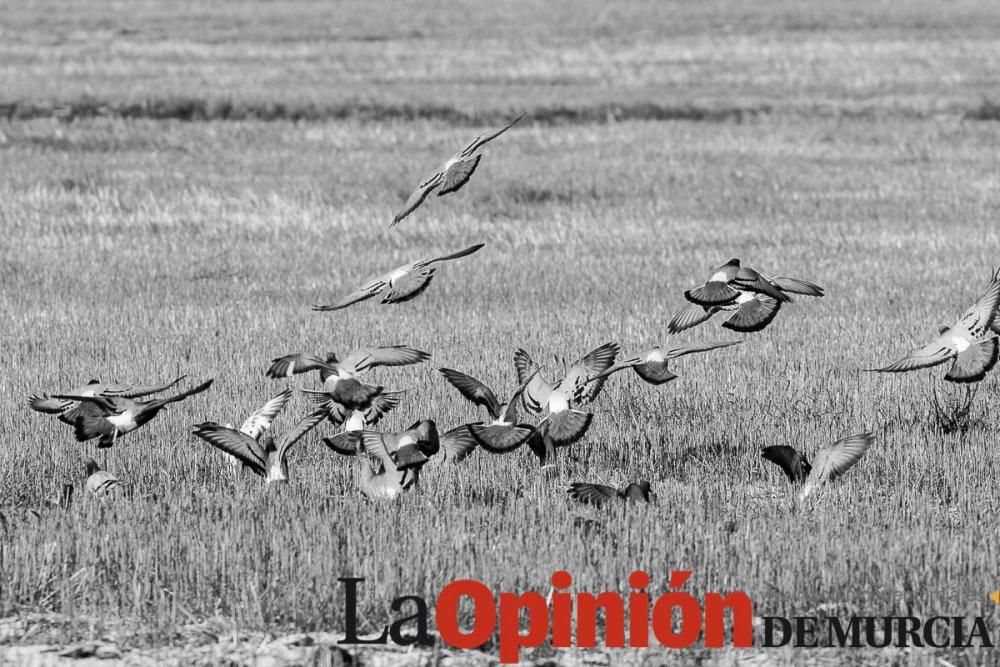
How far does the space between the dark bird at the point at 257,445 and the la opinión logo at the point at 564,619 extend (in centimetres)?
122

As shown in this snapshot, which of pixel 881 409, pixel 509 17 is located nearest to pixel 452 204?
pixel 881 409

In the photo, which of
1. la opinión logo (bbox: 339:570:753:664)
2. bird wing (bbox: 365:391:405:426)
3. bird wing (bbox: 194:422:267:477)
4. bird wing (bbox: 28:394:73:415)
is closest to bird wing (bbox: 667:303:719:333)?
bird wing (bbox: 365:391:405:426)

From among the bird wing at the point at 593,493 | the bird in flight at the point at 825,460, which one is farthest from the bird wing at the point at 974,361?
the bird wing at the point at 593,493

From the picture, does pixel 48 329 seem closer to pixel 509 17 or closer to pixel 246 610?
pixel 246 610

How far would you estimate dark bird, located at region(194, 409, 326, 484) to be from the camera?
6.25m

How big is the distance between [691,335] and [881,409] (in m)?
3.07

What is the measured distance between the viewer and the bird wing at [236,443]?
20.3 feet

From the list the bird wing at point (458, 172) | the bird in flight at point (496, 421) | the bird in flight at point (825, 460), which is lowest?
the bird in flight at point (825, 460)

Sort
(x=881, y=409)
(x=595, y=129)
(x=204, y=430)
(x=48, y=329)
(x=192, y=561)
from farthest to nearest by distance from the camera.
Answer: (x=595, y=129)
(x=48, y=329)
(x=881, y=409)
(x=204, y=430)
(x=192, y=561)

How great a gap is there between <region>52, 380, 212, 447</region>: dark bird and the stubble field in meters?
0.36

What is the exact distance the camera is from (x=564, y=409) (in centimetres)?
648

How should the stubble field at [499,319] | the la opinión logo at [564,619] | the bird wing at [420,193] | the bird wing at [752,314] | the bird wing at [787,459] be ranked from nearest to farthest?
the la opinión logo at [564,619], the stubble field at [499,319], the bird wing at [420,193], the bird wing at [752,314], the bird wing at [787,459]

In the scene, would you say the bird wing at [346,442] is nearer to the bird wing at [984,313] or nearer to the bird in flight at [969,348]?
the bird in flight at [969,348]

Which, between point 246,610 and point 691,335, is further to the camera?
point 691,335
